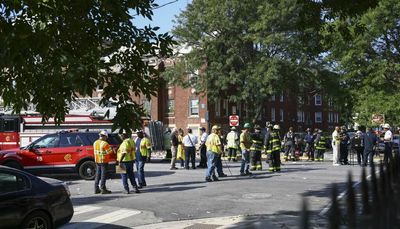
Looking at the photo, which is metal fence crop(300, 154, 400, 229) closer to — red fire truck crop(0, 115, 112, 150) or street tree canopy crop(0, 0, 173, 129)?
street tree canopy crop(0, 0, 173, 129)

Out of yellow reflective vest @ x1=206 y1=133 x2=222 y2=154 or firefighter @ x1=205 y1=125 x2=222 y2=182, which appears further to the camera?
yellow reflective vest @ x1=206 y1=133 x2=222 y2=154

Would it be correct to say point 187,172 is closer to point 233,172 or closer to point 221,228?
point 233,172

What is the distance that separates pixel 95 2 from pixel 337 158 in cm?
1936

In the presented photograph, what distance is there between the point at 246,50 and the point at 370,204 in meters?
42.0

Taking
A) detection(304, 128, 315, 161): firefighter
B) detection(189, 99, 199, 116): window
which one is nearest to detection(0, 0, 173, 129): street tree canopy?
detection(304, 128, 315, 161): firefighter

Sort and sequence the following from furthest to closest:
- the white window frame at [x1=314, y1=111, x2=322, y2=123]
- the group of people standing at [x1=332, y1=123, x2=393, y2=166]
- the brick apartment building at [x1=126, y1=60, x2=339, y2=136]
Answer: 1. the white window frame at [x1=314, y1=111, x2=322, y2=123]
2. the brick apartment building at [x1=126, y1=60, x2=339, y2=136]
3. the group of people standing at [x1=332, y1=123, x2=393, y2=166]

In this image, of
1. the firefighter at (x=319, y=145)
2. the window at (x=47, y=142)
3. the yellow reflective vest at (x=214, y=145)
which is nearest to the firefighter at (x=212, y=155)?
the yellow reflective vest at (x=214, y=145)

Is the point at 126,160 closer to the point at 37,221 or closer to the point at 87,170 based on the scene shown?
the point at 87,170

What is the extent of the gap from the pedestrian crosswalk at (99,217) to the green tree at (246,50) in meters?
29.9

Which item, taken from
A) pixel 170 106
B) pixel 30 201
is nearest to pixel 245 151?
pixel 30 201

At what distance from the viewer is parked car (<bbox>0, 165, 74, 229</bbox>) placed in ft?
25.9

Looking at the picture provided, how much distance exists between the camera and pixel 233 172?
64.9ft

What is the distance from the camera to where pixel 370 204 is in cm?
295

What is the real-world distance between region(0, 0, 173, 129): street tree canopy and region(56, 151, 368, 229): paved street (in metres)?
2.69
